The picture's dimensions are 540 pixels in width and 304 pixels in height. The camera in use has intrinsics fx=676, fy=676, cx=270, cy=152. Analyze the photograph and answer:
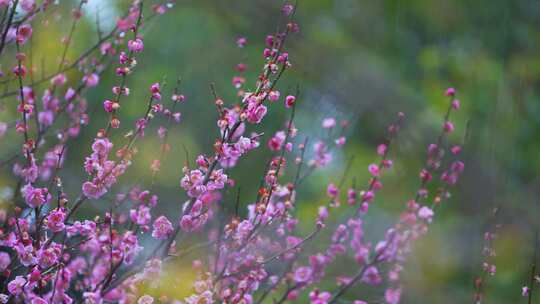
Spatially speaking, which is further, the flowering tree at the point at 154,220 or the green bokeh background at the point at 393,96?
the green bokeh background at the point at 393,96

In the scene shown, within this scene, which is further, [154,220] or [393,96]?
[393,96]

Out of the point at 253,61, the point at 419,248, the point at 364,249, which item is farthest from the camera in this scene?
the point at 253,61

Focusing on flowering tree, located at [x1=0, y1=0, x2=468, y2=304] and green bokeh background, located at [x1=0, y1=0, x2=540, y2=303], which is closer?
flowering tree, located at [x1=0, y1=0, x2=468, y2=304]

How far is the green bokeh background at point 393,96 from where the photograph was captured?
3312mm

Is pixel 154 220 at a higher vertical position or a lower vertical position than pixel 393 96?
lower

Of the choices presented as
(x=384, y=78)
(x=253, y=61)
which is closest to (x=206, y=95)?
(x=253, y=61)

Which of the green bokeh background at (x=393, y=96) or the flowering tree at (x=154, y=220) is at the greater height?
the green bokeh background at (x=393, y=96)

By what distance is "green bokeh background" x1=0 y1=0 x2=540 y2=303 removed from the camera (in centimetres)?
331

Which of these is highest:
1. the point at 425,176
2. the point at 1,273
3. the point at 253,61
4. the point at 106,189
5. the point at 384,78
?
the point at 253,61

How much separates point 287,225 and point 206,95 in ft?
14.0

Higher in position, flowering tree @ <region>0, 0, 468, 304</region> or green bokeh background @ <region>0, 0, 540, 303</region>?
A: green bokeh background @ <region>0, 0, 540, 303</region>

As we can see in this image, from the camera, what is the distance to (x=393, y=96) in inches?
144

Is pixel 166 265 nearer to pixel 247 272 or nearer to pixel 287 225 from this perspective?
pixel 247 272

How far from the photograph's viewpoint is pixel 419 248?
2627 mm
